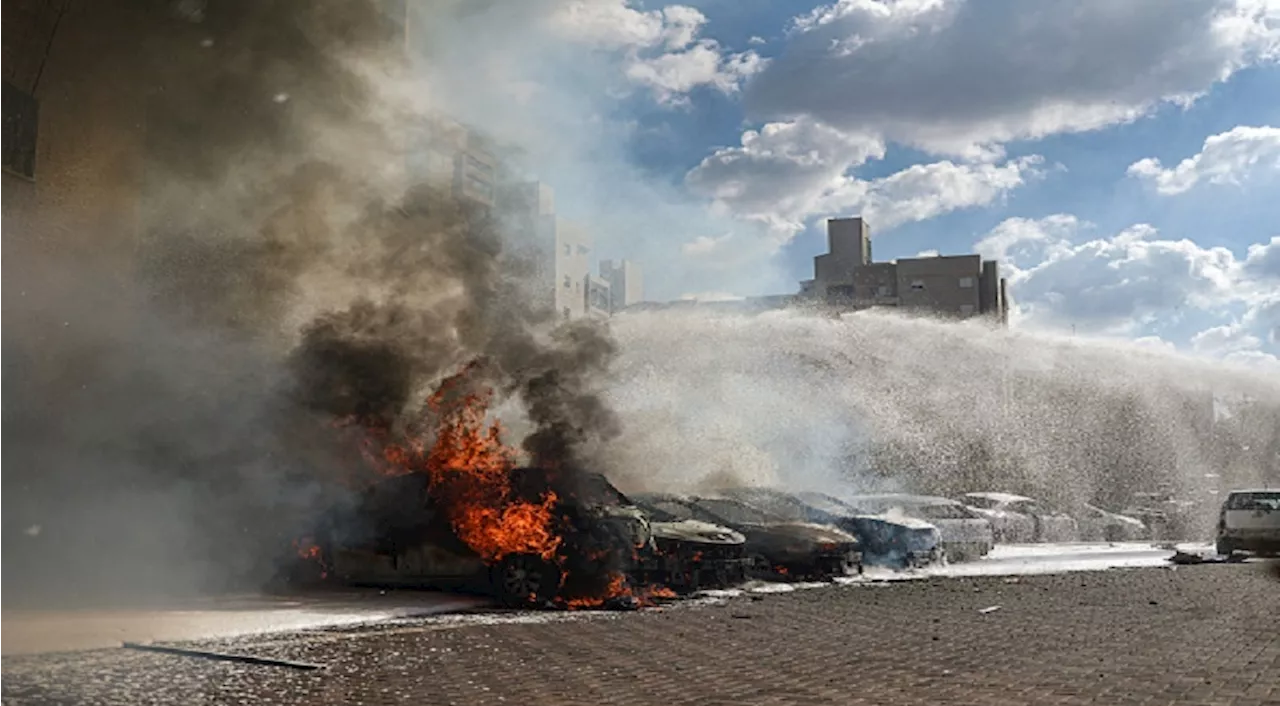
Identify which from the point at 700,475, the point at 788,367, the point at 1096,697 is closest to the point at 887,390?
the point at 788,367

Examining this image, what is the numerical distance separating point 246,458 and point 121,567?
7.11ft

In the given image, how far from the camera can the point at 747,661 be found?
29.2 ft

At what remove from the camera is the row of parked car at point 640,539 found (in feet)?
44.1

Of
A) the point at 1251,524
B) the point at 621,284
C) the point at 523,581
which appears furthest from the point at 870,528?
the point at 621,284

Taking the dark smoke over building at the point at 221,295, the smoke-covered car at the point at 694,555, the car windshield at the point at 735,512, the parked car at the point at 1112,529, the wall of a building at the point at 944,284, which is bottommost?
the parked car at the point at 1112,529

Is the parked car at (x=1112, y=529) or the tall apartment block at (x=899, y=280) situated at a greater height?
the tall apartment block at (x=899, y=280)

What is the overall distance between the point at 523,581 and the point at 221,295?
9.61 meters

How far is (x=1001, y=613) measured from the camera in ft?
41.2

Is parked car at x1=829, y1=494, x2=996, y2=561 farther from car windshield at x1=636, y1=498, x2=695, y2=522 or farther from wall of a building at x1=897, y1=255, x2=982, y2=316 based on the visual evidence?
wall of a building at x1=897, y1=255, x2=982, y2=316

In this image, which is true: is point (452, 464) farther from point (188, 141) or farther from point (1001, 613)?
point (188, 141)

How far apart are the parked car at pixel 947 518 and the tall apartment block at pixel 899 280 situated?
54283 millimetres

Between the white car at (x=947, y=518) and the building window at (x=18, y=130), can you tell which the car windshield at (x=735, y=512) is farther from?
the building window at (x=18, y=130)

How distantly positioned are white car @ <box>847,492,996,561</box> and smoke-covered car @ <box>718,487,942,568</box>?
242cm

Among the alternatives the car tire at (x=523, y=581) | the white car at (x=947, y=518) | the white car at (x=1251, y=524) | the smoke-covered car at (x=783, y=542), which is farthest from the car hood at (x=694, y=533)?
the white car at (x=1251, y=524)
